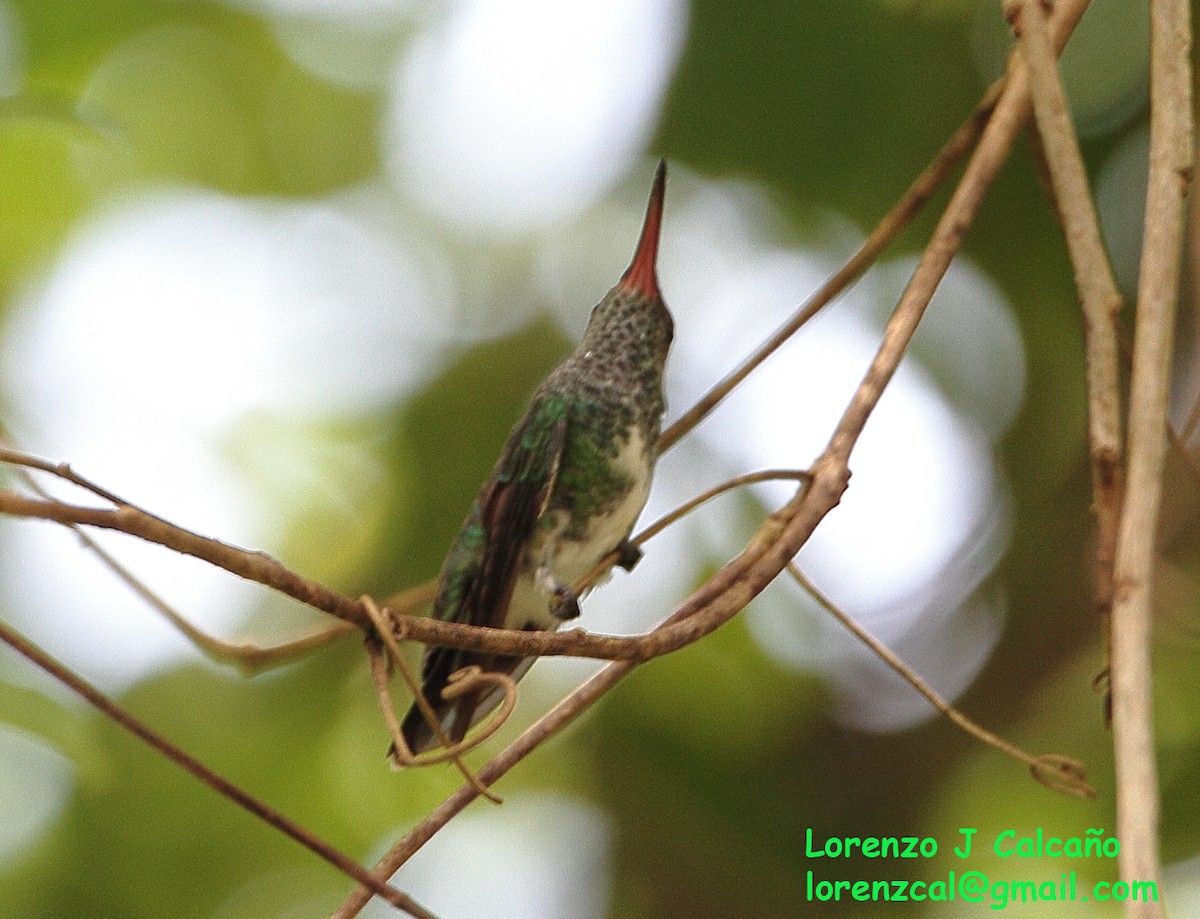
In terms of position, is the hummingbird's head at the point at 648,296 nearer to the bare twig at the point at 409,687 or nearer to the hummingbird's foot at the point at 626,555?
the hummingbird's foot at the point at 626,555

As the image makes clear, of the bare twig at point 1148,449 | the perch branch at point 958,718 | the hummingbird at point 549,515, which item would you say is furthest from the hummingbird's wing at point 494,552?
the bare twig at point 1148,449

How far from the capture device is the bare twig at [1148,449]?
3.33 feet

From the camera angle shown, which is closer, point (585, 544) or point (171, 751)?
point (171, 751)

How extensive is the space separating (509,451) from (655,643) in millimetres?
1096

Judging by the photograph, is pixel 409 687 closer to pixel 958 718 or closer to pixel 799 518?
pixel 799 518

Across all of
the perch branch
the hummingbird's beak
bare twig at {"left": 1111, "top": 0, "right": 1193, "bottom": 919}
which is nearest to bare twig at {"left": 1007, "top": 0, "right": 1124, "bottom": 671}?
bare twig at {"left": 1111, "top": 0, "right": 1193, "bottom": 919}

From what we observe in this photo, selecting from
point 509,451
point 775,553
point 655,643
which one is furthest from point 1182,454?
point 509,451

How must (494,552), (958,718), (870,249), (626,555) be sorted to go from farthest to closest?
(626,555), (494,552), (870,249), (958,718)

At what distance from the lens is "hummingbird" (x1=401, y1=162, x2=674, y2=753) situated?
2.28 metres

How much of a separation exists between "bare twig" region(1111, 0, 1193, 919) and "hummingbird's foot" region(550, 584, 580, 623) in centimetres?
124

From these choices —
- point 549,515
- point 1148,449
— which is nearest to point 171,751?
point 1148,449

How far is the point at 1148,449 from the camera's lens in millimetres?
1211

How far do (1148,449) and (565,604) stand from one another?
128 cm

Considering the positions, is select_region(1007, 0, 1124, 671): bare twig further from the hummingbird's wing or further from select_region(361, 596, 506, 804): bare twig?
the hummingbird's wing
